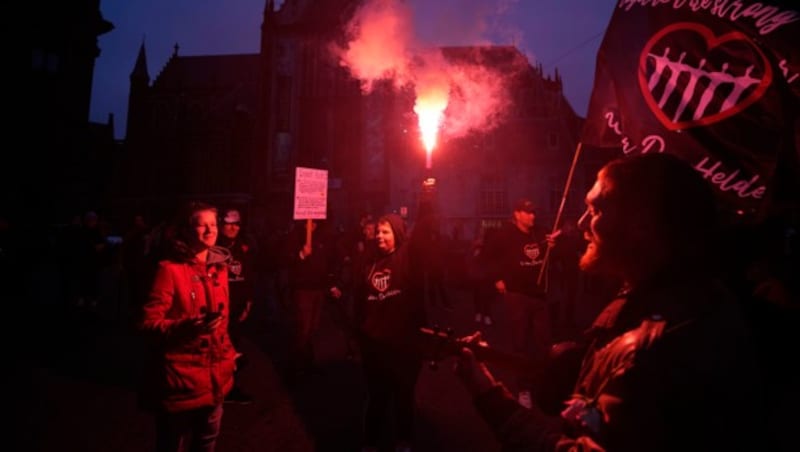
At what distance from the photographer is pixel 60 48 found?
26219 millimetres

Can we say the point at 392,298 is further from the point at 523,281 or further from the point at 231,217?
the point at 231,217

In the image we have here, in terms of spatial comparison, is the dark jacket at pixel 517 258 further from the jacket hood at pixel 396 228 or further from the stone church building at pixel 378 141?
the stone church building at pixel 378 141

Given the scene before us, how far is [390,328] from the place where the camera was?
3689 mm

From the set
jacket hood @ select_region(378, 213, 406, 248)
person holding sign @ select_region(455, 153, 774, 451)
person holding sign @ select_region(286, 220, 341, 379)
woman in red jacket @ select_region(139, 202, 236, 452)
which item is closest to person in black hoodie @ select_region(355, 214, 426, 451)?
jacket hood @ select_region(378, 213, 406, 248)

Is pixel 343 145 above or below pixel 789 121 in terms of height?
above

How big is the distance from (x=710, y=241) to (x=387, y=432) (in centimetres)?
402

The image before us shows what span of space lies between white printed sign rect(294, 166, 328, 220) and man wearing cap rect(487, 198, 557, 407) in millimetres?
2508

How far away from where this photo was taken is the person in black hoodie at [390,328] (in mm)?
3646

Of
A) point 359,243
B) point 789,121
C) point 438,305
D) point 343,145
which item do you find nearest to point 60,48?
point 343,145

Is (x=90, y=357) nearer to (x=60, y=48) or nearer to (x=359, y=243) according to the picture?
(x=359, y=243)

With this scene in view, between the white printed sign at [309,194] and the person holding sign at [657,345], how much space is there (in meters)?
4.57

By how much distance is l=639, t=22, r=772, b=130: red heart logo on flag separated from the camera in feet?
8.11

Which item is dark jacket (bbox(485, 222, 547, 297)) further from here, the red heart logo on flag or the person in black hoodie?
the red heart logo on flag

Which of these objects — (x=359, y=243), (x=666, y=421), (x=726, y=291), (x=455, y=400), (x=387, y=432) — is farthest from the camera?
(x=359, y=243)
